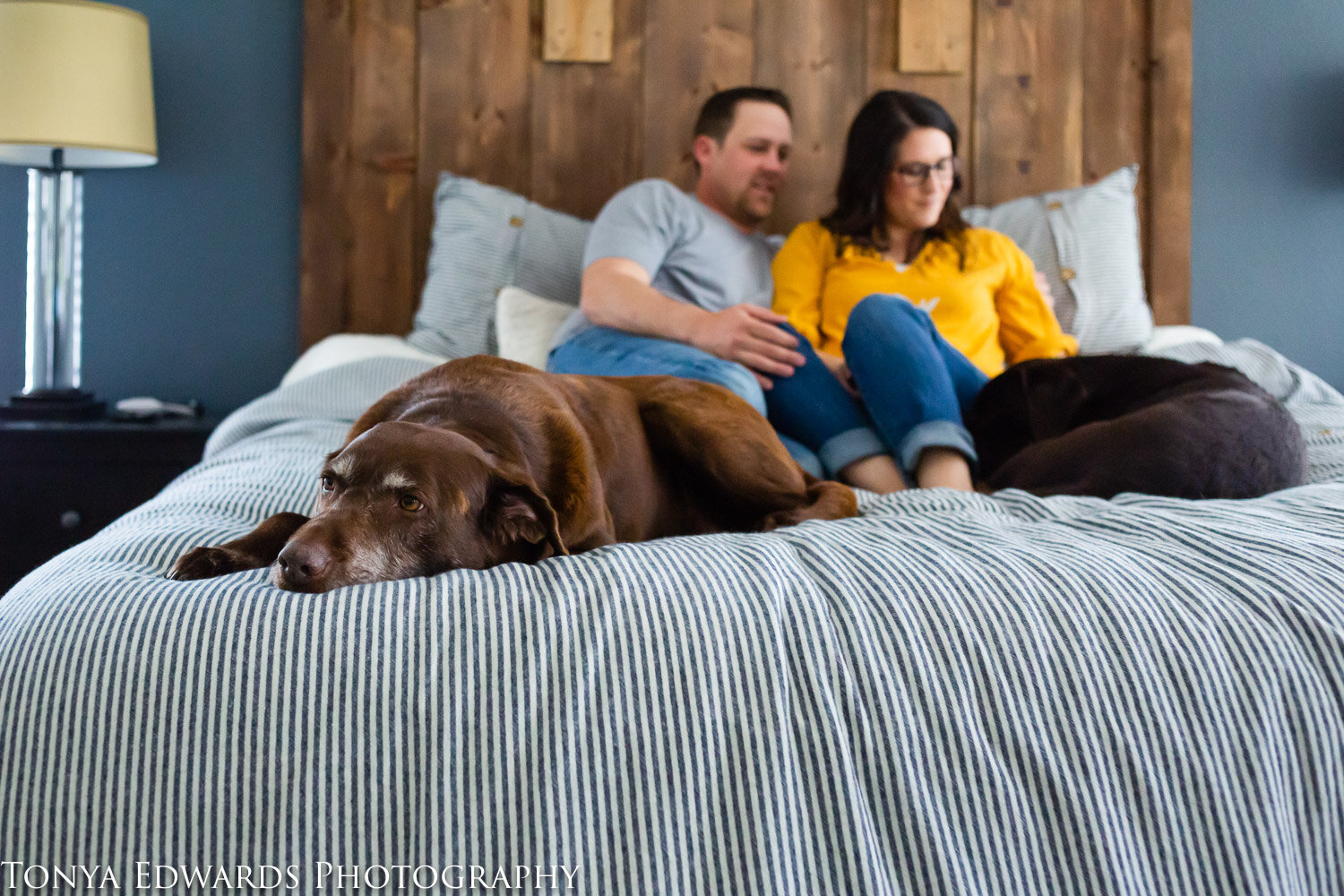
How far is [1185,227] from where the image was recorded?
311cm

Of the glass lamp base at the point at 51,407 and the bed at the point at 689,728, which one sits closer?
the bed at the point at 689,728

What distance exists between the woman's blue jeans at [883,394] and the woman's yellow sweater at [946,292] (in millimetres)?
303

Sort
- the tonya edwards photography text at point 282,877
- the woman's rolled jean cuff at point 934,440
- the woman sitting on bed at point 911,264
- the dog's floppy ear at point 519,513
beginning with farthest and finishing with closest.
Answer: the woman sitting on bed at point 911,264, the woman's rolled jean cuff at point 934,440, the dog's floppy ear at point 519,513, the tonya edwards photography text at point 282,877

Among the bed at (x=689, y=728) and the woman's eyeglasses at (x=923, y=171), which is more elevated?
the woman's eyeglasses at (x=923, y=171)

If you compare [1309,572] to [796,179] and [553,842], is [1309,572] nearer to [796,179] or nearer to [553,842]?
[553,842]

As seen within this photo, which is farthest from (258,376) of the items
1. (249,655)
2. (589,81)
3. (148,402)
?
(249,655)

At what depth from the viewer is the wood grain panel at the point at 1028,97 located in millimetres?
3072

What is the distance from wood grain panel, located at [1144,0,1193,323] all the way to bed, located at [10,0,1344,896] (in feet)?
8.46

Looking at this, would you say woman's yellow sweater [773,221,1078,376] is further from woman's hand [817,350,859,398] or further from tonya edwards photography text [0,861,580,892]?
tonya edwards photography text [0,861,580,892]

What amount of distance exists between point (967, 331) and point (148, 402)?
2176 millimetres

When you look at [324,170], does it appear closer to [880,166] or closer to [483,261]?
[483,261]

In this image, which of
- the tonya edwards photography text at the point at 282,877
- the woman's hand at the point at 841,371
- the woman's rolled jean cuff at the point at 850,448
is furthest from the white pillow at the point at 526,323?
→ the tonya edwards photography text at the point at 282,877

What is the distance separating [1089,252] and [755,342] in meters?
1.48

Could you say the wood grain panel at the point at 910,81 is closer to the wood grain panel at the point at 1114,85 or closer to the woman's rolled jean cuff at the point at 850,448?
the wood grain panel at the point at 1114,85
